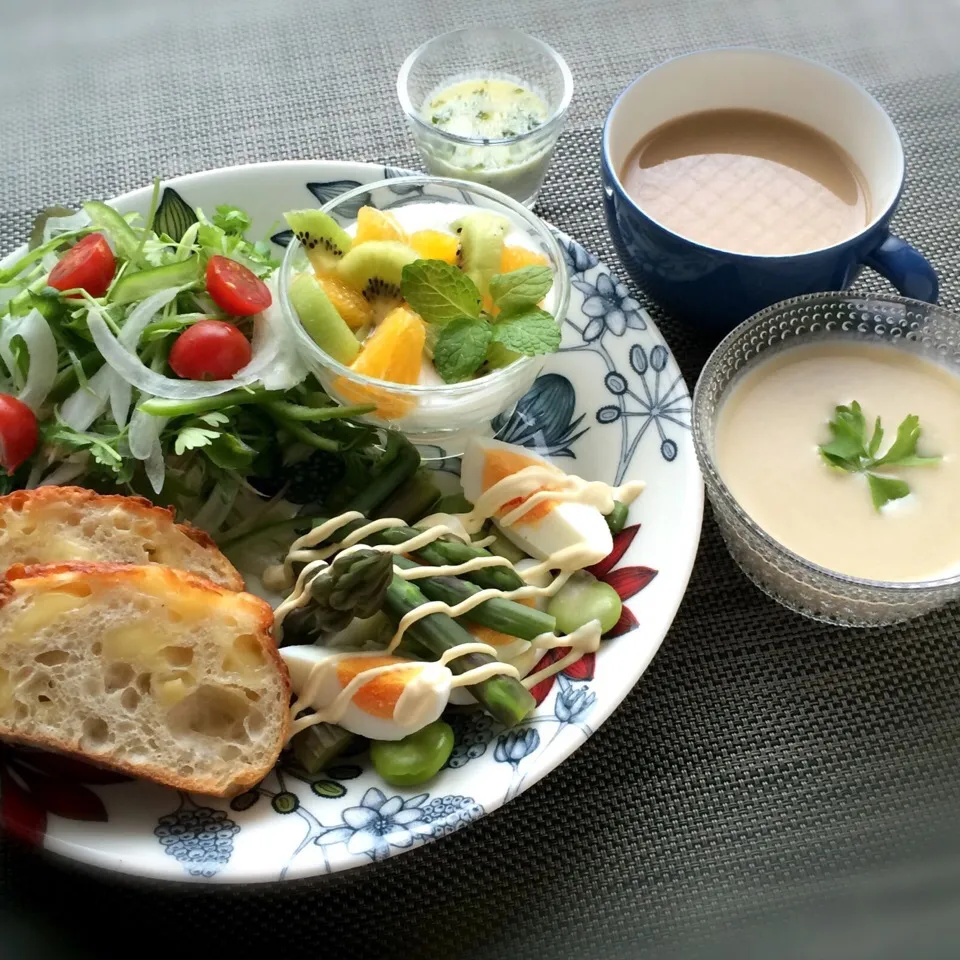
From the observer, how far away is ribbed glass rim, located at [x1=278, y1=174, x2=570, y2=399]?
195 cm

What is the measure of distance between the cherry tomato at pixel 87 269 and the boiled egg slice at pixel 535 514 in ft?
2.84

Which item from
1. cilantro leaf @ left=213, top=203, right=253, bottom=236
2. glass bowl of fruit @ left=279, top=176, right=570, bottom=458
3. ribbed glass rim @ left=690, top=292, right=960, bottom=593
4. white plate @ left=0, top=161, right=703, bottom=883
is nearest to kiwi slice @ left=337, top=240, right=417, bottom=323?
glass bowl of fruit @ left=279, top=176, right=570, bottom=458

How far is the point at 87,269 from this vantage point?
205 centimetres

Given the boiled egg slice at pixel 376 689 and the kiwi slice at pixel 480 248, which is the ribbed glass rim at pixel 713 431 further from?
the boiled egg slice at pixel 376 689

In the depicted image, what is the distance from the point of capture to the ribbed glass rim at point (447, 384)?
1.95 m

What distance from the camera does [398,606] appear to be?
5.85 feet

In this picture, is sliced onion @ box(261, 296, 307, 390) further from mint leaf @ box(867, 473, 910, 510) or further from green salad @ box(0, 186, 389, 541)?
mint leaf @ box(867, 473, 910, 510)

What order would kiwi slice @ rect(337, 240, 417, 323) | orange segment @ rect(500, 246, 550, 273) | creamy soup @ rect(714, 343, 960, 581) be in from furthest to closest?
orange segment @ rect(500, 246, 550, 273), kiwi slice @ rect(337, 240, 417, 323), creamy soup @ rect(714, 343, 960, 581)

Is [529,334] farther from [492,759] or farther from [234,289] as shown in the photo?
[492,759]

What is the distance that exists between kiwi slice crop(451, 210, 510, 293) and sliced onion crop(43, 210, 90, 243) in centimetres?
87

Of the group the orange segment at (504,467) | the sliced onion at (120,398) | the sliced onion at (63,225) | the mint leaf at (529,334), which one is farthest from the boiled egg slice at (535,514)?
the sliced onion at (63,225)

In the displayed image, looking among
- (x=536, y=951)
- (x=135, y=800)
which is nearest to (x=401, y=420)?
(x=135, y=800)

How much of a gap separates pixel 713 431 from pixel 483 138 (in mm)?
1174

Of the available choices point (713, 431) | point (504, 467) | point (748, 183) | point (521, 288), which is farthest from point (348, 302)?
point (748, 183)
